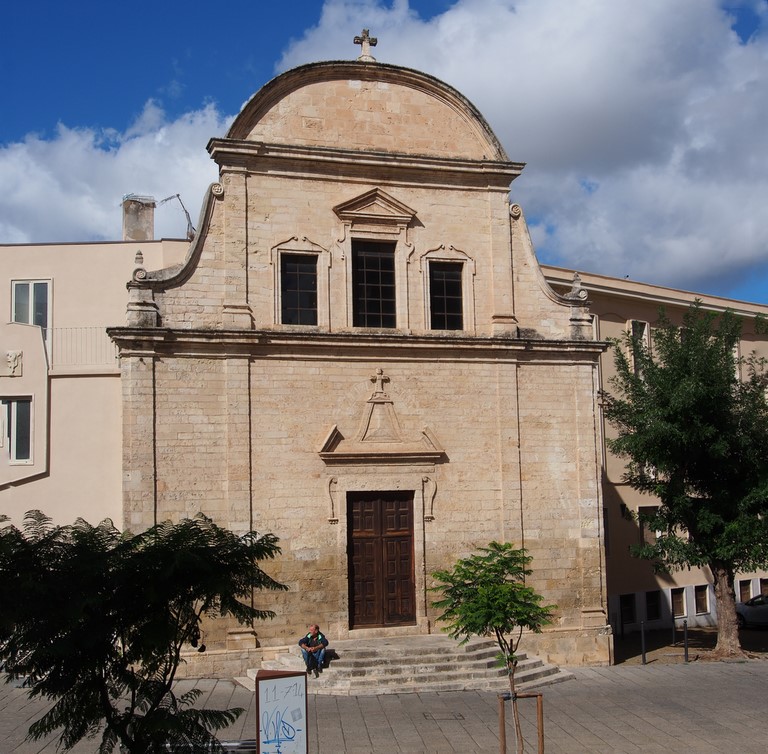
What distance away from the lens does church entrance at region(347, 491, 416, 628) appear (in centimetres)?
1875

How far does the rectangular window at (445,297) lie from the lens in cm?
1997

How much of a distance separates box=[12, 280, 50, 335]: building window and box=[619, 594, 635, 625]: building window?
55.0ft

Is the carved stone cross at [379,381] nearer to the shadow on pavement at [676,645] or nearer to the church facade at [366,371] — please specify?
the church facade at [366,371]

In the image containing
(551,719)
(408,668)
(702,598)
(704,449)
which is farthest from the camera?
(702,598)

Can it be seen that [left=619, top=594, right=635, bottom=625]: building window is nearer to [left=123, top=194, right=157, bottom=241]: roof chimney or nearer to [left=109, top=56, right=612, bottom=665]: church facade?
[left=109, top=56, right=612, bottom=665]: church facade

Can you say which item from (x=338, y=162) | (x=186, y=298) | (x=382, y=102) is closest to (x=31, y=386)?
(x=186, y=298)

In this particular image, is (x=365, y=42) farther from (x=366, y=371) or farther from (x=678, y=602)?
(x=678, y=602)

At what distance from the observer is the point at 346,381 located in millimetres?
19047

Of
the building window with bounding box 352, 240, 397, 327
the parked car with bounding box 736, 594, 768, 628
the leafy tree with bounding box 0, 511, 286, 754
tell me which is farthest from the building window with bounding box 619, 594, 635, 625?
the leafy tree with bounding box 0, 511, 286, 754

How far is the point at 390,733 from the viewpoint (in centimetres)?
1430

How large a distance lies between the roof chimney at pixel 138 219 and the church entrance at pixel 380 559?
1028cm

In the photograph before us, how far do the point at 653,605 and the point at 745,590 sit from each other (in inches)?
185

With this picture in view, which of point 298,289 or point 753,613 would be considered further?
point 753,613

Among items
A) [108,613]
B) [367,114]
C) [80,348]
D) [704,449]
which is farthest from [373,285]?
[108,613]
